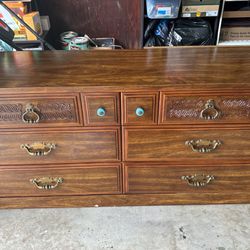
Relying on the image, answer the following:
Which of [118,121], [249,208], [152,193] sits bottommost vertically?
[249,208]

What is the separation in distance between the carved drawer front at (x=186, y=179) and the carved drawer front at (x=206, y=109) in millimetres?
270

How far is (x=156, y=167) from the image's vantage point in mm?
1146

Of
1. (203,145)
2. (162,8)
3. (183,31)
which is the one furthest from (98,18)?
(203,145)

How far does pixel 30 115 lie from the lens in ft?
3.19

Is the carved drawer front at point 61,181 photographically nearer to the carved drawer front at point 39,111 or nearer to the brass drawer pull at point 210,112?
the carved drawer front at point 39,111

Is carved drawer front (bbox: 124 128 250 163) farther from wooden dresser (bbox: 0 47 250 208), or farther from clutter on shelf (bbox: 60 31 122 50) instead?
clutter on shelf (bbox: 60 31 122 50)

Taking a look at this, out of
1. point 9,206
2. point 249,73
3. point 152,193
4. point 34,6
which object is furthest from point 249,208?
point 34,6

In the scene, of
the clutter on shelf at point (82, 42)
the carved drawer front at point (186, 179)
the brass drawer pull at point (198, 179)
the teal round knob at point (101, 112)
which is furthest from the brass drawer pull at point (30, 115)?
the clutter on shelf at point (82, 42)

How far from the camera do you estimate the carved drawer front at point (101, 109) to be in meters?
0.93

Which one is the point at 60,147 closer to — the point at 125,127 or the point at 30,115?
the point at 30,115

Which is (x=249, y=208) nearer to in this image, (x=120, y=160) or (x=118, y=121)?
(x=120, y=160)

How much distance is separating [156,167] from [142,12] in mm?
1271

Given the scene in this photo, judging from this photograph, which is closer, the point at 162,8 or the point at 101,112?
the point at 101,112

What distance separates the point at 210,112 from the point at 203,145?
0.18m
